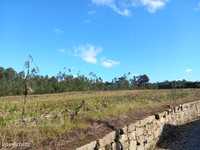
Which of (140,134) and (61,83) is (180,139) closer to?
(140,134)

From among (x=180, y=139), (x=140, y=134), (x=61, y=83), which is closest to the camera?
(x=140, y=134)

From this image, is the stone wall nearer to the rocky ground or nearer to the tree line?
the rocky ground

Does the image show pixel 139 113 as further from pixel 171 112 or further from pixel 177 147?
pixel 171 112

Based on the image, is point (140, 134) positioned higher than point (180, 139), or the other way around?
point (140, 134)

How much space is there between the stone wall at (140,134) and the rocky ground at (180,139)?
12.2 inches

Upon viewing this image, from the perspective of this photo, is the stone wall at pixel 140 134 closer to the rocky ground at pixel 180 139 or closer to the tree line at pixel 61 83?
the rocky ground at pixel 180 139

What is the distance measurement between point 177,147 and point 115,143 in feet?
18.2

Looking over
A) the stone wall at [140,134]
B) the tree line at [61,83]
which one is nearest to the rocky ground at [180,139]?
the stone wall at [140,134]

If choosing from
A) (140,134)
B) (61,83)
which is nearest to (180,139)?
(140,134)

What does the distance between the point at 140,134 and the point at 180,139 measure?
426 cm

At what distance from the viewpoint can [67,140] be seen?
10281 mm

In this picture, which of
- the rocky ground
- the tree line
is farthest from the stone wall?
the tree line

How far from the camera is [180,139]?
1838 centimetres

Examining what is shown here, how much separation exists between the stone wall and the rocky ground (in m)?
0.31
